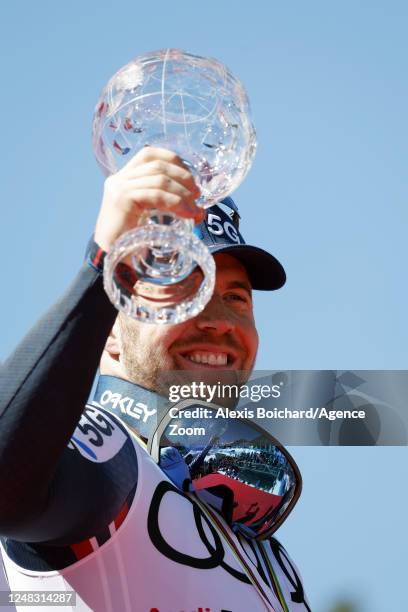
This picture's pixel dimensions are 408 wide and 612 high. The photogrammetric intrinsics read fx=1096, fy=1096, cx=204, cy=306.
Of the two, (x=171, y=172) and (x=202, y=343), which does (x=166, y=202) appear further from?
(x=202, y=343)

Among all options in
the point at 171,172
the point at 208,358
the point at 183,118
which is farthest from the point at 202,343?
the point at 171,172

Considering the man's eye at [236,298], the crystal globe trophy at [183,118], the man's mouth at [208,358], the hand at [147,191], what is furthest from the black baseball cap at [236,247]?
the hand at [147,191]

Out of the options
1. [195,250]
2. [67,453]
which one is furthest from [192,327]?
[195,250]

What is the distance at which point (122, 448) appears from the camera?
336cm

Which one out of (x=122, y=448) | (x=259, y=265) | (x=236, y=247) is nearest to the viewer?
(x=122, y=448)

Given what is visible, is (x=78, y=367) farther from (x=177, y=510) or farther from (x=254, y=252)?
(x=254, y=252)

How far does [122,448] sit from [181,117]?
1129mm

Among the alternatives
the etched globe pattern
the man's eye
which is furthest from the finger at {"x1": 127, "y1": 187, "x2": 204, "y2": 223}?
the man's eye

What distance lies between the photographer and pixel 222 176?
2.75 meters

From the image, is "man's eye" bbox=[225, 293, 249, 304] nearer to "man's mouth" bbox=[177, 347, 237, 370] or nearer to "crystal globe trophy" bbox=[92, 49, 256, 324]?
"man's mouth" bbox=[177, 347, 237, 370]

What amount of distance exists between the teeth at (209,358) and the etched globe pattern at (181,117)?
1.61 m

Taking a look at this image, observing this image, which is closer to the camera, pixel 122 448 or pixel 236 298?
pixel 122 448

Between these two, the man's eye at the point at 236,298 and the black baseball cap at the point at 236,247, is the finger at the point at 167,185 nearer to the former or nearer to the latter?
the black baseball cap at the point at 236,247

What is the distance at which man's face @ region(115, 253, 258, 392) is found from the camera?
167 inches
